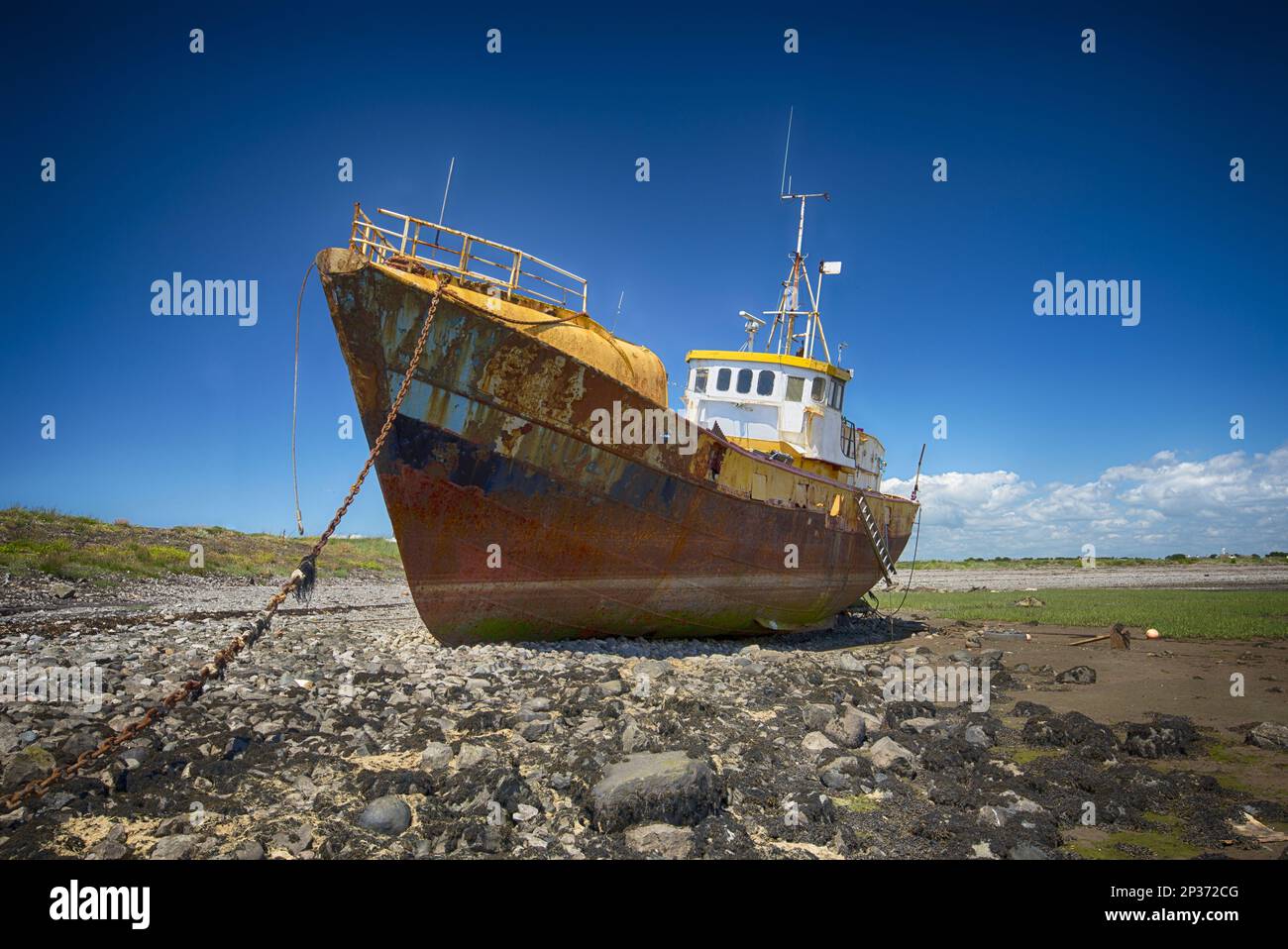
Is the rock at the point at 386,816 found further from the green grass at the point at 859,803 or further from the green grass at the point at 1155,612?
the green grass at the point at 1155,612

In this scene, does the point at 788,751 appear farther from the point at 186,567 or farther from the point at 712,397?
the point at 186,567

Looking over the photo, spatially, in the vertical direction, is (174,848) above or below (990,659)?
above

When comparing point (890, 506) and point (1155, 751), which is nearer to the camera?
point (1155, 751)

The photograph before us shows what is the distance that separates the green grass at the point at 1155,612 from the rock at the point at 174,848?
1669 cm

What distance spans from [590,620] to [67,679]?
577 cm

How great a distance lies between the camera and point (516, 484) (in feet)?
28.7

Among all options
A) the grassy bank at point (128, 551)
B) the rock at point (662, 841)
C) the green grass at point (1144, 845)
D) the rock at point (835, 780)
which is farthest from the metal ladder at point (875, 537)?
the grassy bank at point (128, 551)

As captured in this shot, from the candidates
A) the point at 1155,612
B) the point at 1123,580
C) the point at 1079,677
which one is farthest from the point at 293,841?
the point at 1123,580

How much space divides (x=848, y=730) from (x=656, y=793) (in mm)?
2766

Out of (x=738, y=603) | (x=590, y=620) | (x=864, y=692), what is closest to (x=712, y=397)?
(x=738, y=603)

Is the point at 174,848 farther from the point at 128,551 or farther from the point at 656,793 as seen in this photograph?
the point at 128,551

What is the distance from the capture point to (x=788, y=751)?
6.05m

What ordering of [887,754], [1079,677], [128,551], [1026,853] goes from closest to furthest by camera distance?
[1026,853] < [887,754] < [1079,677] < [128,551]
